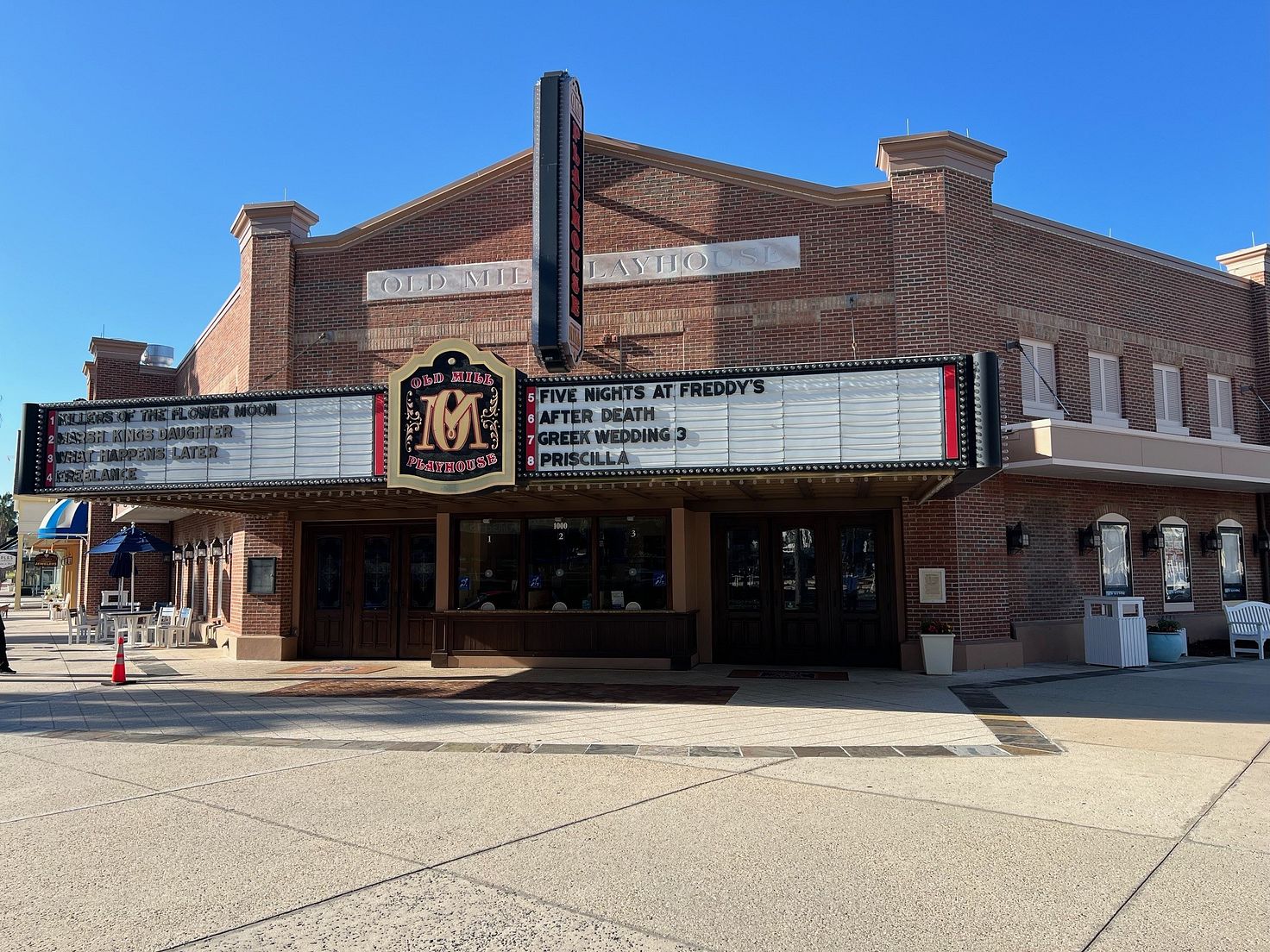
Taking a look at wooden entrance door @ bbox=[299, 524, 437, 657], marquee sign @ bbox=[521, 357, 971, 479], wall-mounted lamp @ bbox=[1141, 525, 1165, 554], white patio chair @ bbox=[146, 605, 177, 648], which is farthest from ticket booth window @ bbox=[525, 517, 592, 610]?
wall-mounted lamp @ bbox=[1141, 525, 1165, 554]

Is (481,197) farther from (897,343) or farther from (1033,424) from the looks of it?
(1033,424)

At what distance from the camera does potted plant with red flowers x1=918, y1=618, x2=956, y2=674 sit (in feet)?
47.8

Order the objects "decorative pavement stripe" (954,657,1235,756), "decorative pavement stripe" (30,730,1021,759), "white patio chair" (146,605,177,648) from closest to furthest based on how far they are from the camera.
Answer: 1. "decorative pavement stripe" (30,730,1021,759)
2. "decorative pavement stripe" (954,657,1235,756)
3. "white patio chair" (146,605,177,648)

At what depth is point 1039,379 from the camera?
56.1 feet

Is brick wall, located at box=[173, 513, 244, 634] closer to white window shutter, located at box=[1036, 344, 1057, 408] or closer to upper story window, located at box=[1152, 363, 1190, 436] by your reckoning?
white window shutter, located at box=[1036, 344, 1057, 408]

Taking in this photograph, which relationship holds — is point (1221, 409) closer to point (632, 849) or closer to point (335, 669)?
point (335, 669)

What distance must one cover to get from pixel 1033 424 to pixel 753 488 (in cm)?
490

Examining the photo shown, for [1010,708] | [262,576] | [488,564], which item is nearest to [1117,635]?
[1010,708]

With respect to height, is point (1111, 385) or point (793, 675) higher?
point (1111, 385)

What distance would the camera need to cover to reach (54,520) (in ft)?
100

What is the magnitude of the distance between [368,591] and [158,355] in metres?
19.4

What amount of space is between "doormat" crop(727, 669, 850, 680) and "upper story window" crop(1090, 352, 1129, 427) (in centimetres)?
761

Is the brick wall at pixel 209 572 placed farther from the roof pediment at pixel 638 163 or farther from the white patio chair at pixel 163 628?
the roof pediment at pixel 638 163

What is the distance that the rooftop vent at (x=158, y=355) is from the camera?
31703mm
